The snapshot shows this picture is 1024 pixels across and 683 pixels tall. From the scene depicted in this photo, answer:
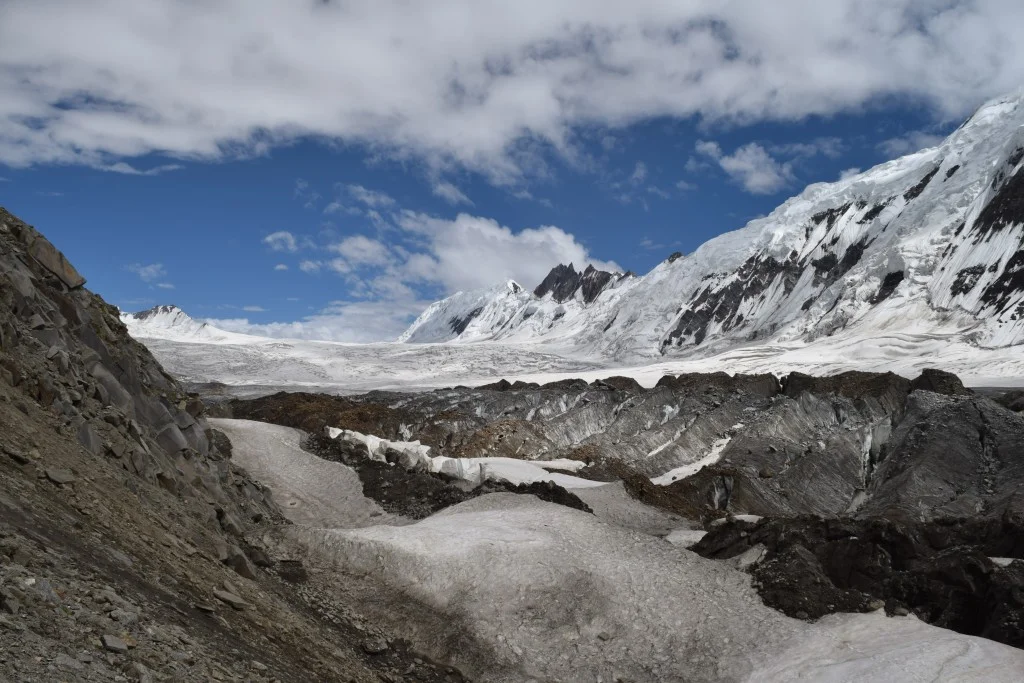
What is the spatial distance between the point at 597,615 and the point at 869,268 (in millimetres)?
129939

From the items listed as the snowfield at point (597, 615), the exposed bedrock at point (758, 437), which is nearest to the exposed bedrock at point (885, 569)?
the snowfield at point (597, 615)

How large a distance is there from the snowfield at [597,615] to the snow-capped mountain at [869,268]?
94.6 m

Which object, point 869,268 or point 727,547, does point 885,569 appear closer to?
point 727,547

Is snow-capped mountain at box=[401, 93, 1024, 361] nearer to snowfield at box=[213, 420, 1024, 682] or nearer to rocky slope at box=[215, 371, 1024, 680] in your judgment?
rocky slope at box=[215, 371, 1024, 680]

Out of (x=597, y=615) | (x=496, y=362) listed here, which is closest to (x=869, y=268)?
(x=496, y=362)

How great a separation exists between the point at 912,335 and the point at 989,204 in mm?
23501

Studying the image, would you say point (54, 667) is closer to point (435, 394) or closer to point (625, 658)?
point (625, 658)

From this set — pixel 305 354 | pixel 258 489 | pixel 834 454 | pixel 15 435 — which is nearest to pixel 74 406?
pixel 15 435

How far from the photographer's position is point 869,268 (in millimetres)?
130500

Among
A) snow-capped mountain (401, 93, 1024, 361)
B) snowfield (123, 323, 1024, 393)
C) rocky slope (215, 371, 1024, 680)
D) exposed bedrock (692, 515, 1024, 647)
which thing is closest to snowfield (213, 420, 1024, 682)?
rocky slope (215, 371, 1024, 680)

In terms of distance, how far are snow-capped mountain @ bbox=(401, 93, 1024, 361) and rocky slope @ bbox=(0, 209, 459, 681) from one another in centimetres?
10003

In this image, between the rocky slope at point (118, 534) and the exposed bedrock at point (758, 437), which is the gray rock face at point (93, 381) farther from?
the exposed bedrock at point (758, 437)

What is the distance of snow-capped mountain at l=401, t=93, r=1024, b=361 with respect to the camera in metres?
109

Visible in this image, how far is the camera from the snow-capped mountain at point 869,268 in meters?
109
